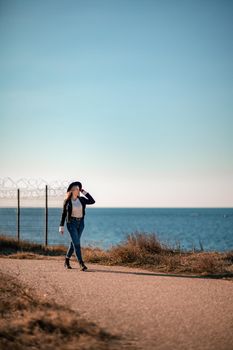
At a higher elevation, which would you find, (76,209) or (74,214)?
(76,209)

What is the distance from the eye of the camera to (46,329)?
18.6ft

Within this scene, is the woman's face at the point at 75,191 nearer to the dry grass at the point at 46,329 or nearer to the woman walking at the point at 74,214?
the woman walking at the point at 74,214

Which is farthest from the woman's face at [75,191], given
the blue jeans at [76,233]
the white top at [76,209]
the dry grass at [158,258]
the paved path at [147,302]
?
the dry grass at [158,258]

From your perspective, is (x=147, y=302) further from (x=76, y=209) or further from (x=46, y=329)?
(x=76, y=209)

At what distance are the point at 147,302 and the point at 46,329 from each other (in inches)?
91.9

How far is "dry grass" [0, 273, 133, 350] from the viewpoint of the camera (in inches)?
202

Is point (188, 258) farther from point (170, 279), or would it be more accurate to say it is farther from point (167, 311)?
point (167, 311)

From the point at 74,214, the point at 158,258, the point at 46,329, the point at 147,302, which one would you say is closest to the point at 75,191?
the point at 74,214

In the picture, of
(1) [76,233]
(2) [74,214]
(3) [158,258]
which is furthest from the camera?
(3) [158,258]

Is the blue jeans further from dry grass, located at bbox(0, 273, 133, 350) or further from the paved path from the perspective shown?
dry grass, located at bbox(0, 273, 133, 350)

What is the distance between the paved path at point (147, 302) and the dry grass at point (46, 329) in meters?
0.32

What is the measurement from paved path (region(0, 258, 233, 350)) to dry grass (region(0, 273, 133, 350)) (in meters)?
0.32

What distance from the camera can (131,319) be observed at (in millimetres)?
6391

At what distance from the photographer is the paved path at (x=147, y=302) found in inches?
222
